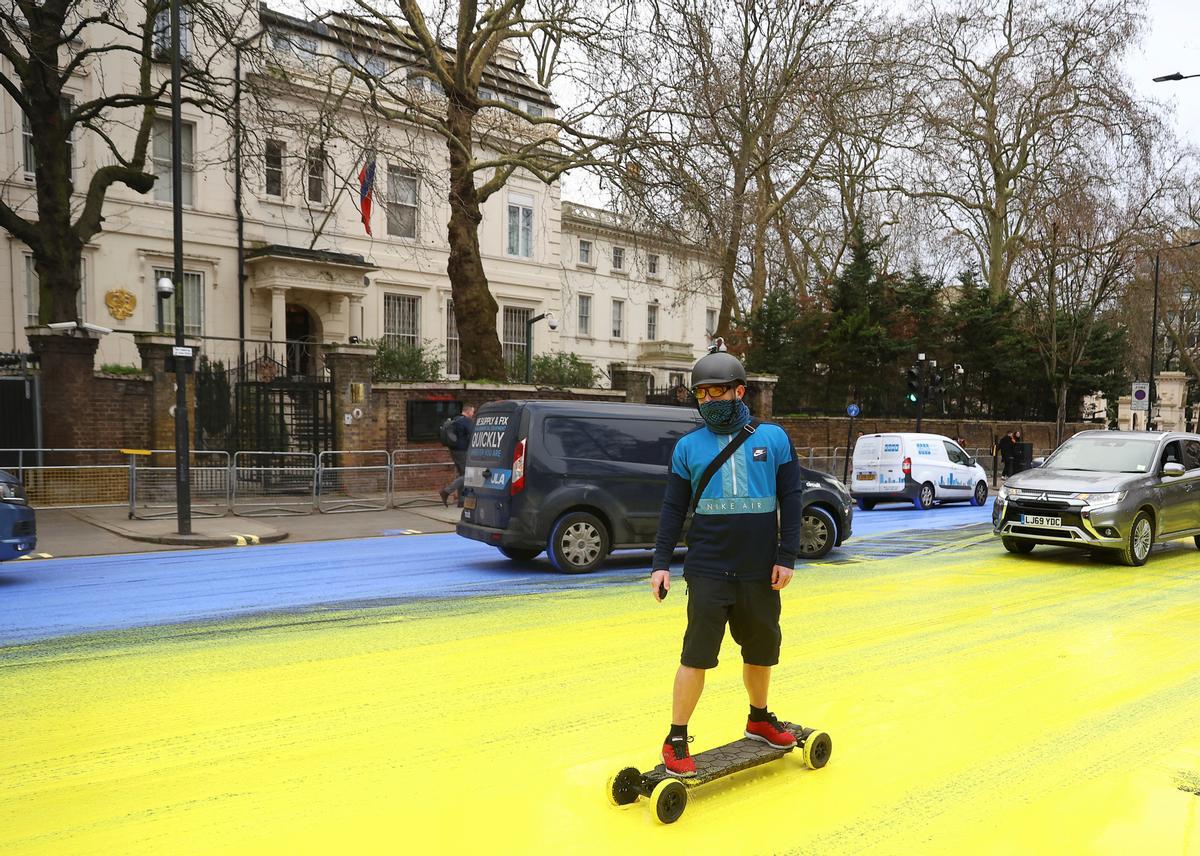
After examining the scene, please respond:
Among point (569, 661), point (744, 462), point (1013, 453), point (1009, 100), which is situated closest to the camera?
point (744, 462)

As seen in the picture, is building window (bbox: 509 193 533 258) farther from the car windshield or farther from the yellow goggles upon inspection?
the yellow goggles

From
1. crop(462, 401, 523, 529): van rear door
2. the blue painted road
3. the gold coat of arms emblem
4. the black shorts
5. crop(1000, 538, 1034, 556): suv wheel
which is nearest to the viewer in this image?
the black shorts

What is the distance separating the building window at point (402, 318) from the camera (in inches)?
1278

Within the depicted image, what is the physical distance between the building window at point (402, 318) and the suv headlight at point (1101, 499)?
24323mm

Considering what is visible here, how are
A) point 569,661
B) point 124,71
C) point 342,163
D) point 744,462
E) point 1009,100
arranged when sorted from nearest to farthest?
point 744,462 < point 569,661 < point 124,71 < point 342,163 < point 1009,100

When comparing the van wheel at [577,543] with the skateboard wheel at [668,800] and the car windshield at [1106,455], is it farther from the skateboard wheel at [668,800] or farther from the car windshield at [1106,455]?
the skateboard wheel at [668,800]

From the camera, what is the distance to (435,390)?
67.3 ft

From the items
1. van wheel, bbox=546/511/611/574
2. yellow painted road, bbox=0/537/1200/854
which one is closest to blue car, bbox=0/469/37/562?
yellow painted road, bbox=0/537/1200/854

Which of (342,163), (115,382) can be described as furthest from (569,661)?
(342,163)

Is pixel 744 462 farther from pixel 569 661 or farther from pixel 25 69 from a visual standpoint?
pixel 25 69

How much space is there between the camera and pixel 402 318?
33.1 meters

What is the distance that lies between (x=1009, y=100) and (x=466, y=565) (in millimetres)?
36270

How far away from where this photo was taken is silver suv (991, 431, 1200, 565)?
37.7 feet

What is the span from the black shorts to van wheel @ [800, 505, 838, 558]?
8.23 meters
